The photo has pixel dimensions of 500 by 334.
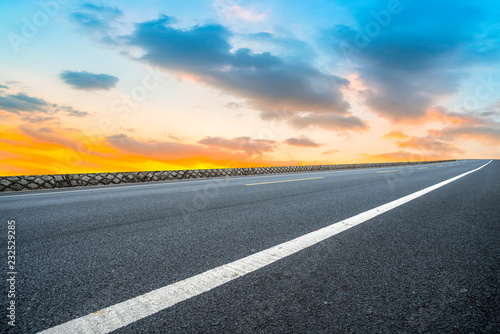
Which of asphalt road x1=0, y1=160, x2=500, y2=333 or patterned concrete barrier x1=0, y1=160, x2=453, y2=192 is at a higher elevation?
patterned concrete barrier x1=0, y1=160, x2=453, y2=192

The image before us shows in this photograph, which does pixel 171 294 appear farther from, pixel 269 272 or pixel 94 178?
pixel 94 178

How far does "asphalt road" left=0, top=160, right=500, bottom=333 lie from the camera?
150cm

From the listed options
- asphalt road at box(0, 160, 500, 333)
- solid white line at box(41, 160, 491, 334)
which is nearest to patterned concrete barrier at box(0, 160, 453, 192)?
asphalt road at box(0, 160, 500, 333)

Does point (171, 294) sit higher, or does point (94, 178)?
point (94, 178)

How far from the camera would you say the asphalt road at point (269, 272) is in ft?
4.91

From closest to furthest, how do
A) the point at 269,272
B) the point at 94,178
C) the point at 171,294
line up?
the point at 171,294 → the point at 269,272 → the point at 94,178

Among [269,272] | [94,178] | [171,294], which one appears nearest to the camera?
[171,294]

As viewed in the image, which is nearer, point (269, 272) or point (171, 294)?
point (171, 294)

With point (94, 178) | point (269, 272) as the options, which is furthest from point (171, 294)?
point (94, 178)

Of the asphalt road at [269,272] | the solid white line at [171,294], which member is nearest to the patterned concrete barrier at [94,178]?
the asphalt road at [269,272]

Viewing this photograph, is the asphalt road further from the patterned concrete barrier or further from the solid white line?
the patterned concrete barrier

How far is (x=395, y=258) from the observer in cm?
244

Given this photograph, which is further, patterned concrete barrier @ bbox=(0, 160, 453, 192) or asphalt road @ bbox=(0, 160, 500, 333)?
patterned concrete barrier @ bbox=(0, 160, 453, 192)

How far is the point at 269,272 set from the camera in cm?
208
